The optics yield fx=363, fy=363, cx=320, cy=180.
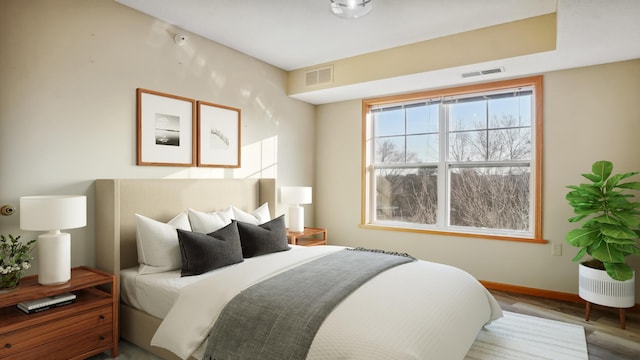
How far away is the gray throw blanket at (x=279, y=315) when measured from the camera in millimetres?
1755

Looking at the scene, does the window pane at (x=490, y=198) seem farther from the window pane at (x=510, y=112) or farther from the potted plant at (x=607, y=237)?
the potted plant at (x=607, y=237)

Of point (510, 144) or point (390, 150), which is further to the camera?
point (390, 150)

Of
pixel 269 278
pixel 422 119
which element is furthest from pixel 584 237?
pixel 269 278

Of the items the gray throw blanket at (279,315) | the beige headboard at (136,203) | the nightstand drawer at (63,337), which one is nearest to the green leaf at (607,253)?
the gray throw blanket at (279,315)

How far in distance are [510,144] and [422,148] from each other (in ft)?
3.20

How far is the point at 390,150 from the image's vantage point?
4.78 metres

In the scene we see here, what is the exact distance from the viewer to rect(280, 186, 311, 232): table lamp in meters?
4.28

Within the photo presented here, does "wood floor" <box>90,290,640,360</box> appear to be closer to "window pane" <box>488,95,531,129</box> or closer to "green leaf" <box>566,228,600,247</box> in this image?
"green leaf" <box>566,228,600,247</box>

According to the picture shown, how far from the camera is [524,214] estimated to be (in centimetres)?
394

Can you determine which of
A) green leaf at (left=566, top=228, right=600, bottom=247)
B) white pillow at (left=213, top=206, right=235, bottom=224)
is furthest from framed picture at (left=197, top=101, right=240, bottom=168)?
green leaf at (left=566, top=228, right=600, bottom=247)

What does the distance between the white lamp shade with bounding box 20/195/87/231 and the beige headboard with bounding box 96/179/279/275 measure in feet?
1.26

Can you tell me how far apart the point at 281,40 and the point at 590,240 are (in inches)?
131

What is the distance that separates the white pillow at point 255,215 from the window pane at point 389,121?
6.21 feet

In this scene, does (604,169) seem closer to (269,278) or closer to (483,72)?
(483,72)
